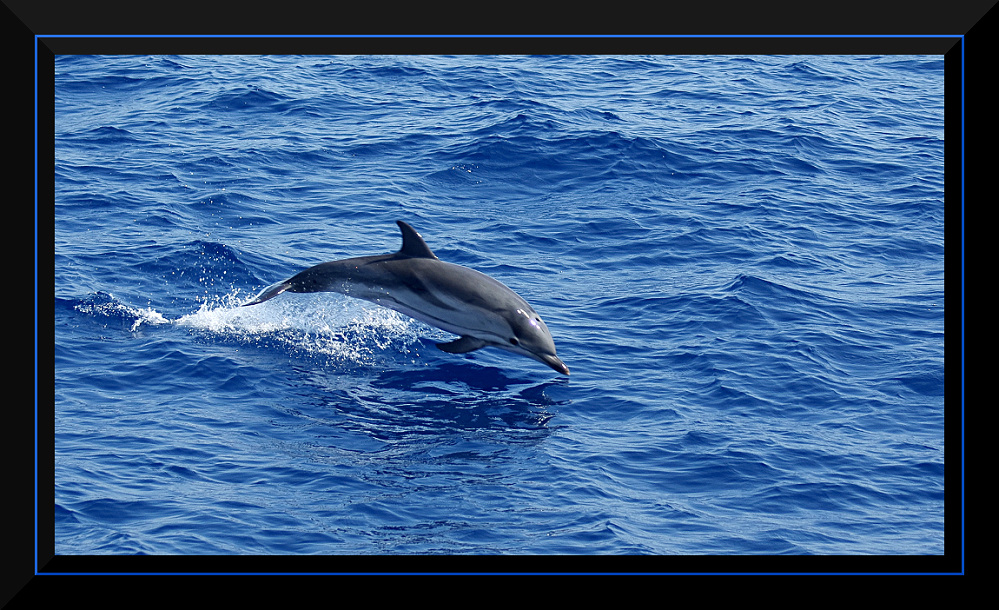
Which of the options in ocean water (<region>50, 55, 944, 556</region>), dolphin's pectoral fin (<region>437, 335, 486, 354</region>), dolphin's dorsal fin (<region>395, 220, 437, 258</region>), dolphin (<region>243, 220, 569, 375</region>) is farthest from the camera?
dolphin's dorsal fin (<region>395, 220, 437, 258</region>)

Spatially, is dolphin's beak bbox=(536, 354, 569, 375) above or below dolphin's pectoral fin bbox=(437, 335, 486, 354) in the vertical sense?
below

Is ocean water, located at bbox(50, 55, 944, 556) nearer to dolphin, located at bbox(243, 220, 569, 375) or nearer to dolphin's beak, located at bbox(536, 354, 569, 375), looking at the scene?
dolphin's beak, located at bbox(536, 354, 569, 375)

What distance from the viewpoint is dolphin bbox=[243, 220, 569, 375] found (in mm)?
11914

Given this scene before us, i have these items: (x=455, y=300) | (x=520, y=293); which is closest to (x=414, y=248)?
(x=455, y=300)

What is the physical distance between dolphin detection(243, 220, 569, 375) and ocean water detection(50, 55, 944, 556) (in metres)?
0.60

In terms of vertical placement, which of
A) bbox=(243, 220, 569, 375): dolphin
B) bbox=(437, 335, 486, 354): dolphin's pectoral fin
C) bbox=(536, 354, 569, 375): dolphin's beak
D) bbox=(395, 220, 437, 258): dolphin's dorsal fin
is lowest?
bbox=(536, 354, 569, 375): dolphin's beak

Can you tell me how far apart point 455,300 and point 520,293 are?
340 centimetres

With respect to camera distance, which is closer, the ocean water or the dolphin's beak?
the ocean water

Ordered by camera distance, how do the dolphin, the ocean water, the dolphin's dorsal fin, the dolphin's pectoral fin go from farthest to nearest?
the dolphin's dorsal fin → the dolphin's pectoral fin → the dolphin → the ocean water

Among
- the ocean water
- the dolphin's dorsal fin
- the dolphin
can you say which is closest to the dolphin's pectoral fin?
the dolphin

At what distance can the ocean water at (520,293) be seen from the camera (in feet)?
30.3

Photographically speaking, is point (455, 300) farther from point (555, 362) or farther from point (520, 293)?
point (520, 293)

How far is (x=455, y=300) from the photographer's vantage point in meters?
11.9

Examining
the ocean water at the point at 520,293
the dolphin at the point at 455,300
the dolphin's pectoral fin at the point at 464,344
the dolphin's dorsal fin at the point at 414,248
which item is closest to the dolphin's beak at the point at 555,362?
the dolphin at the point at 455,300
